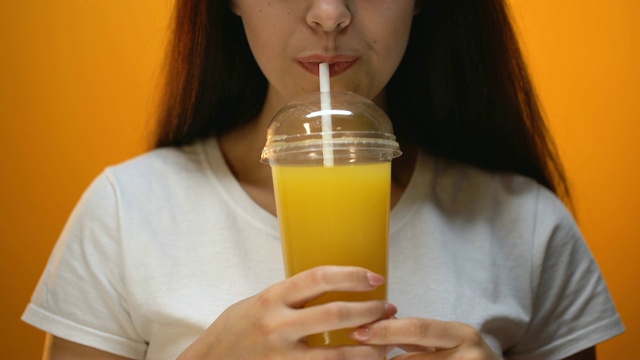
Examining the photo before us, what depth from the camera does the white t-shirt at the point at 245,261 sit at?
1.29 m

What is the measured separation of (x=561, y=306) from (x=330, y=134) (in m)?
0.70

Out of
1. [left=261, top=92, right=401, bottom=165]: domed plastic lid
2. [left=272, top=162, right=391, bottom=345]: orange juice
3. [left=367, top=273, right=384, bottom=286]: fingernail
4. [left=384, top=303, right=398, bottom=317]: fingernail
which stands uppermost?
[left=261, top=92, right=401, bottom=165]: domed plastic lid

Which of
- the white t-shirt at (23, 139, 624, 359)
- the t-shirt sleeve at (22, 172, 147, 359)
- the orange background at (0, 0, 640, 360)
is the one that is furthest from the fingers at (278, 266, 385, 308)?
the orange background at (0, 0, 640, 360)

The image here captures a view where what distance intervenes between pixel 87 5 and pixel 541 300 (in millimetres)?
1490

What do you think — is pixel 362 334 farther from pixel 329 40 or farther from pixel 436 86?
pixel 436 86

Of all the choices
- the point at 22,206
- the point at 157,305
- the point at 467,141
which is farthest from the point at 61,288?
the point at 22,206

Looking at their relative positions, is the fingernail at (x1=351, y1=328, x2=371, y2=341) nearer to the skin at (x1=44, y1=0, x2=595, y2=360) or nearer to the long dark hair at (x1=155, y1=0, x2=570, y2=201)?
the skin at (x1=44, y1=0, x2=595, y2=360)

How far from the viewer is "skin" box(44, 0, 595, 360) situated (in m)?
0.89

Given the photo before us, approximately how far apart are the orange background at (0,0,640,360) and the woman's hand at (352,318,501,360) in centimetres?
129

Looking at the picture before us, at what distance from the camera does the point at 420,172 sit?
145 centimetres

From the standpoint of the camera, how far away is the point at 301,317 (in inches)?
34.8

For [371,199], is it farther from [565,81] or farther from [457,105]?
[565,81]

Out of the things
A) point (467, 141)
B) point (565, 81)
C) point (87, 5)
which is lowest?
point (467, 141)

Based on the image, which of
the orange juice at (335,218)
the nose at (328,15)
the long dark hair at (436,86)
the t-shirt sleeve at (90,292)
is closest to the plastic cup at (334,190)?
the orange juice at (335,218)
